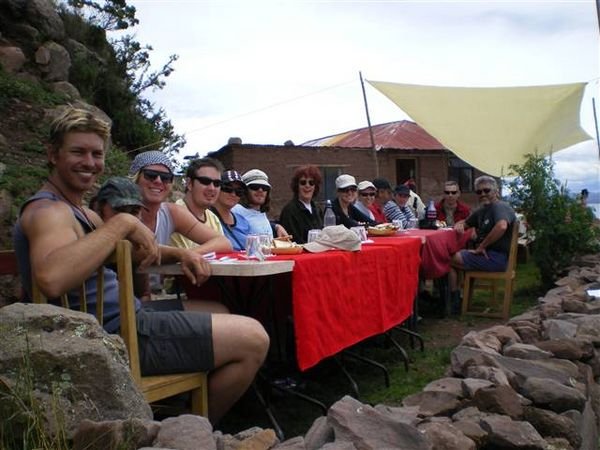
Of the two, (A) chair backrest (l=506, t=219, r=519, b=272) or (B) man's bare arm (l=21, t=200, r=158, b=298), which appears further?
(A) chair backrest (l=506, t=219, r=519, b=272)

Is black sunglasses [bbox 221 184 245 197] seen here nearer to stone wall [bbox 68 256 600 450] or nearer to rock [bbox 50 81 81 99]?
stone wall [bbox 68 256 600 450]

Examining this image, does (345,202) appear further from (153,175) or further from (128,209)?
(128,209)

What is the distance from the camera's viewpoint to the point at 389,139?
20141 millimetres

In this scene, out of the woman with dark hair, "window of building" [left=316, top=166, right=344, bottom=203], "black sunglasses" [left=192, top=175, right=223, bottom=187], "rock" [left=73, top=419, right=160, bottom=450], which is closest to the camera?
"rock" [left=73, top=419, right=160, bottom=450]

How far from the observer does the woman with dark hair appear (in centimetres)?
498

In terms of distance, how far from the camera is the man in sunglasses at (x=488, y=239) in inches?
238

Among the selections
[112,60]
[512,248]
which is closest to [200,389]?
[512,248]

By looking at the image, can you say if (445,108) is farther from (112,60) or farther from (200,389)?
(200,389)

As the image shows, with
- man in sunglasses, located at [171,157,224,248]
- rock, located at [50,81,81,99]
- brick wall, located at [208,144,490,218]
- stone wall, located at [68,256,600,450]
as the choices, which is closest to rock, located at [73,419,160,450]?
stone wall, located at [68,256,600,450]

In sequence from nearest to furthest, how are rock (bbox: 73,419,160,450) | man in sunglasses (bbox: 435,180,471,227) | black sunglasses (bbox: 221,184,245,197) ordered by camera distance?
rock (bbox: 73,419,160,450) < black sunglasses (bbox: 221,184,245,197) < man in sunglasses (bbox: 435,180,471,227)

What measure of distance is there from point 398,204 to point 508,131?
5298mm

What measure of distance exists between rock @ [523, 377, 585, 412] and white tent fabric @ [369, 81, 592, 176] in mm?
9023

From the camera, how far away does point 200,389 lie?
2.23 metres

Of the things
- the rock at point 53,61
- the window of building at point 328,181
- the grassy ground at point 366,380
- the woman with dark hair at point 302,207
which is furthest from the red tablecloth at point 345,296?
the window of building at point 328,181
